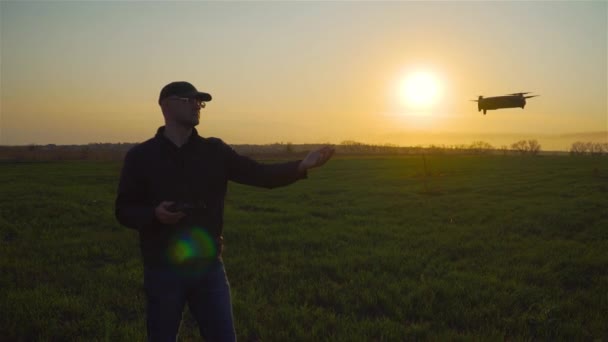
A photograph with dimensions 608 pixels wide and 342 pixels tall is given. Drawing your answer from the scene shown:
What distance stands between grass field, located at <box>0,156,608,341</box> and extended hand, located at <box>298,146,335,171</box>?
10.4ft

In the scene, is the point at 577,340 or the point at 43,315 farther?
the point at 43,315

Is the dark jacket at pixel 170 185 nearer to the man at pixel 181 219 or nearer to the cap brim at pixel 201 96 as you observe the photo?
the man at pixel 181 219

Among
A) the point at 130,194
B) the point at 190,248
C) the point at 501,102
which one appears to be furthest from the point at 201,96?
the point at 501,102

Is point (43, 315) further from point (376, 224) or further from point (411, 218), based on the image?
point (411, 218)

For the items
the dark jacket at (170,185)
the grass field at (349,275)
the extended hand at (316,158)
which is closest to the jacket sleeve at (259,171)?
the dark jacket at (170,185)

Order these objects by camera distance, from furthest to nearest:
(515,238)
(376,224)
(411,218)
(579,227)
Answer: (411,218) < (376,224) < (579,227) < (515,238)

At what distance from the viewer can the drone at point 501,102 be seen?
649 cm

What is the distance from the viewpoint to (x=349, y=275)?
28.3ft

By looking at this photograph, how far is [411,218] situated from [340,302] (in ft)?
30.8

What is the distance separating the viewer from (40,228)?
13.9 meters

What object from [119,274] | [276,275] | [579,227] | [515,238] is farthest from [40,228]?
[579,227]

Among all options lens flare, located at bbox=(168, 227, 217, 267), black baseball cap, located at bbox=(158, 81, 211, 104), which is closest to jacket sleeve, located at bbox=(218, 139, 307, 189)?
black baseball cap, located at bbox=(158, 81, 211, 104)

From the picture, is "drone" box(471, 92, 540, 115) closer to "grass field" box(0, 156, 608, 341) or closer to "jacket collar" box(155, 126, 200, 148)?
"grass field" box(0, 156, 608, 341)

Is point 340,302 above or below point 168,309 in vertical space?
Result: below
